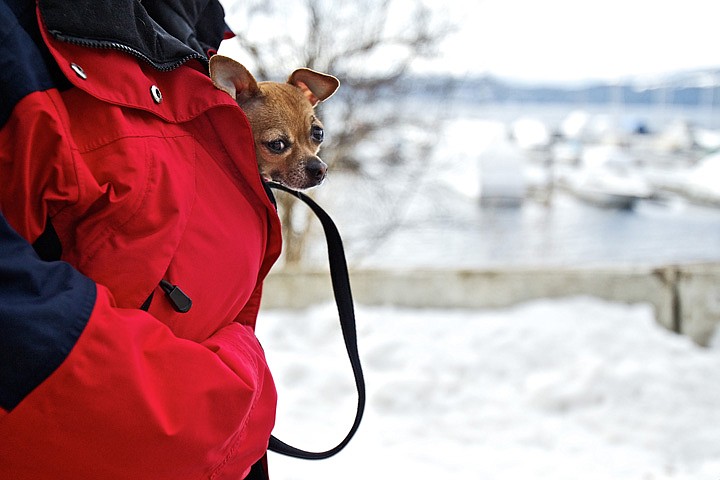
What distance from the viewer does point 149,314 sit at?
2.20ft

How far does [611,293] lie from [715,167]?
8332 mm

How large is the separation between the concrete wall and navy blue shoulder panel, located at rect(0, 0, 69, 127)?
218cm

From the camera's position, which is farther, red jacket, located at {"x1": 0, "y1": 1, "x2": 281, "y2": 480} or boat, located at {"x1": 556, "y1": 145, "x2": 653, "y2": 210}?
boat, located at {"x1": 556, "y1": 145, "x2": 653, "y2": 210}

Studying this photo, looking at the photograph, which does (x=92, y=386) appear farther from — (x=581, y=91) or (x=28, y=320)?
(x=581, y=91)

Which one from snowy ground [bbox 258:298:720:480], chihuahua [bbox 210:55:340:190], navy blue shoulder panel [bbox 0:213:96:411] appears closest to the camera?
navy blue shoulder panel [bbox 0:213:96:411]

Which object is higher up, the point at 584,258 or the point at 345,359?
the point at 345,359

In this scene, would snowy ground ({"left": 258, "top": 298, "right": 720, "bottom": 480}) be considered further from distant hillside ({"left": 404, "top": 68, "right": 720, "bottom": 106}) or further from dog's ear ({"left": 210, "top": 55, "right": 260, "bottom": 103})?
distant hillside ({"left": 404, "top": 68, "right": 720, "bottom": 106})

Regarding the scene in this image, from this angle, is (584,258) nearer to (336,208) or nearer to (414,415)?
(336,208)

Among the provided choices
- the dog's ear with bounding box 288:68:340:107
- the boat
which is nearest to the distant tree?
the dog's ear with bounding box 288:68:340:107

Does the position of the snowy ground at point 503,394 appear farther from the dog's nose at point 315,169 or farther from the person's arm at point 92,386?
the person's arm at point 92,386

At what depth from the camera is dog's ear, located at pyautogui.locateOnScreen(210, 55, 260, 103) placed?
85 cm

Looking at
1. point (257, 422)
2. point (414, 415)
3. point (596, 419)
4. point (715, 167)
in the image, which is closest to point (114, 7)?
point (257, 422)

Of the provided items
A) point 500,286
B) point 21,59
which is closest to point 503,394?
point 500,286

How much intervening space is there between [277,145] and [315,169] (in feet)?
0.20
